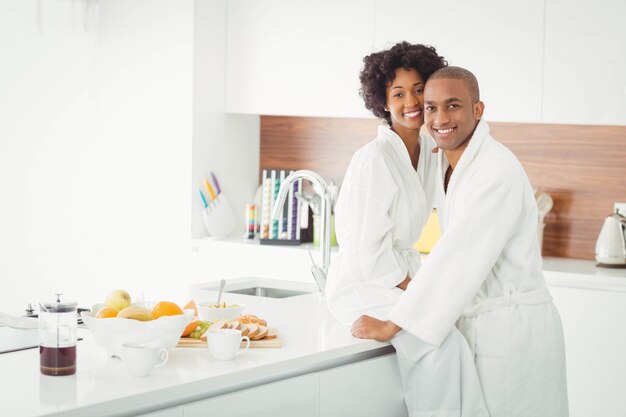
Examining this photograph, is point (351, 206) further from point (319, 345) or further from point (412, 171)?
point (319, 345)

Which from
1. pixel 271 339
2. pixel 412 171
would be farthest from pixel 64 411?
pixel 412 171

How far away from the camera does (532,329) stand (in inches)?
87.9

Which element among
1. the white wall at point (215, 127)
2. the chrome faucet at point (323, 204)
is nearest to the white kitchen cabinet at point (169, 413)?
the chrome faucet at point (323, 204)

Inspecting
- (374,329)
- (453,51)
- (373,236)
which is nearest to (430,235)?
(453,51)

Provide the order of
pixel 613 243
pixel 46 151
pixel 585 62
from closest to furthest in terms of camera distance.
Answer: pixel 585 62 < pixel 613 243 < pixel 46 151

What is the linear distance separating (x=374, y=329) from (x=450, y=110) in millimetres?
579

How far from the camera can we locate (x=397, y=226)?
2.45m

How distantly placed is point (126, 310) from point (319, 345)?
1.56ft

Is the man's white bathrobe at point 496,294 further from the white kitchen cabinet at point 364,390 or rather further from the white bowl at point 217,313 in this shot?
the white bowl at point 217,313

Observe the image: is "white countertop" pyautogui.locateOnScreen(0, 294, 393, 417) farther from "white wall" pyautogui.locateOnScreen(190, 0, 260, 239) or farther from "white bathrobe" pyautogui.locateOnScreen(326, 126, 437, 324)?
"white wall" pyautogui.locateOnScreen(190, 0, 260, 239)

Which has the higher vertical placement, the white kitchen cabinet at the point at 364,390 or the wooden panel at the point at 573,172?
the wooden panel at the point at 573,172

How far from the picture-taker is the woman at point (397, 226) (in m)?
2.21

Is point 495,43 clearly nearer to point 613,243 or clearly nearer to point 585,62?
point 585,62

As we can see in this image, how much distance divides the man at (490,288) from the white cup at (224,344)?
40cm
